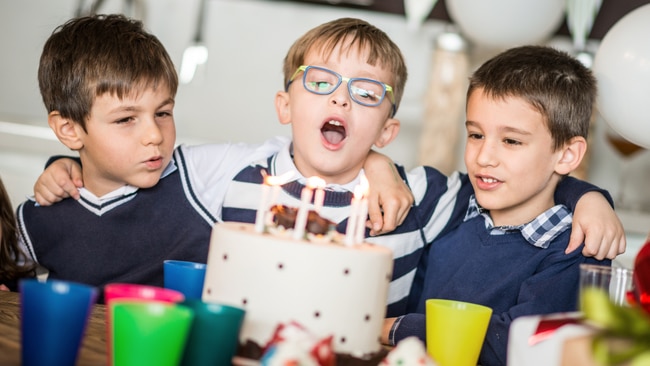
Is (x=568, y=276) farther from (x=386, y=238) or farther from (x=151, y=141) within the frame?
(x=151, y=141)

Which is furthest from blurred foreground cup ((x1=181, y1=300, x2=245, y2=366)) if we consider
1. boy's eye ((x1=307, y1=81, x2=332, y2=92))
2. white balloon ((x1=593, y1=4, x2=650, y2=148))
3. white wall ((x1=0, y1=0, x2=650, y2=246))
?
white wall ((x1=0, y1=0, x2=650, y2=246))

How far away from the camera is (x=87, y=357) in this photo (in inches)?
40.4

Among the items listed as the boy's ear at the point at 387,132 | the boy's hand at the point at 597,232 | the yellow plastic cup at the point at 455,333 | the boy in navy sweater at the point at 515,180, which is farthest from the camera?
the boy's ear at the point at 387,132

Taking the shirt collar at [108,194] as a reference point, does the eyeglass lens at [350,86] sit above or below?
above

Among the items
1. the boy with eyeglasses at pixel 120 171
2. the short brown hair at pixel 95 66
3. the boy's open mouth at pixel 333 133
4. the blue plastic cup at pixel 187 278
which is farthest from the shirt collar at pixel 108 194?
the blue plastic cup at pixel 187 278

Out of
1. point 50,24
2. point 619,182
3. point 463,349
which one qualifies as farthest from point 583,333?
point 50,24

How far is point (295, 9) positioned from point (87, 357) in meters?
3.13

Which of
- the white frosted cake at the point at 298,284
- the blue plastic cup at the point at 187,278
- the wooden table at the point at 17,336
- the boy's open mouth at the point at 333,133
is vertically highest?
the boy's open mouth at the point at 333,133

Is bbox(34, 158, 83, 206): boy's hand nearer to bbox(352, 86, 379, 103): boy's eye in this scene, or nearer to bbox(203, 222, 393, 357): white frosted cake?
bbox(352, 86, 379, 103): boy's eye

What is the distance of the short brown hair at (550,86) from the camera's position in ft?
5.57

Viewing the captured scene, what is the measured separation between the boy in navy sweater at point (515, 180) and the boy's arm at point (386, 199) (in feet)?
0.50

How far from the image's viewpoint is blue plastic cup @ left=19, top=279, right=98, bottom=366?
0.87 m

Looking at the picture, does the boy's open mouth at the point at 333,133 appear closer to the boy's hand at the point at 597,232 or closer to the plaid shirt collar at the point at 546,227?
the plaid shirt collar at the point at 546,227

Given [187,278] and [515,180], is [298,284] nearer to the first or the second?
[187,278]
